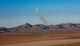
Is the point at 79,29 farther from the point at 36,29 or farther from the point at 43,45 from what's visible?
the point at 43,45

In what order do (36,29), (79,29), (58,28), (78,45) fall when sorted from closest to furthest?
(78,45), (36,29), (79,29), (58,28)

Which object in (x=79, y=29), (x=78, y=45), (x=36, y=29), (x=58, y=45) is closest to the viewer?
(x=78, y=45)

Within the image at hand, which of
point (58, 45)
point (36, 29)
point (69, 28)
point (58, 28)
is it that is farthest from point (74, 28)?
point (58, 45)

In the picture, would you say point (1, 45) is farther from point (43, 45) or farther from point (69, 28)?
point (69, 28)

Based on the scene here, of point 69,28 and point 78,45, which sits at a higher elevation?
point 69,28

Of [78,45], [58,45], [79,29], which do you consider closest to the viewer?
[78,45]

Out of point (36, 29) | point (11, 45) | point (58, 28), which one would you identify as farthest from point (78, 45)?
point (58, 28)

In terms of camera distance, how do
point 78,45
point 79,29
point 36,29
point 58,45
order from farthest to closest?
1. point 79,29
2. point 36,29
3. point 58,45
4. point 78,45

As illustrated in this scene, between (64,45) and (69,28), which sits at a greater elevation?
(69,28)

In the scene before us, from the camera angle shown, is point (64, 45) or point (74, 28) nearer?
point (64, 45)
